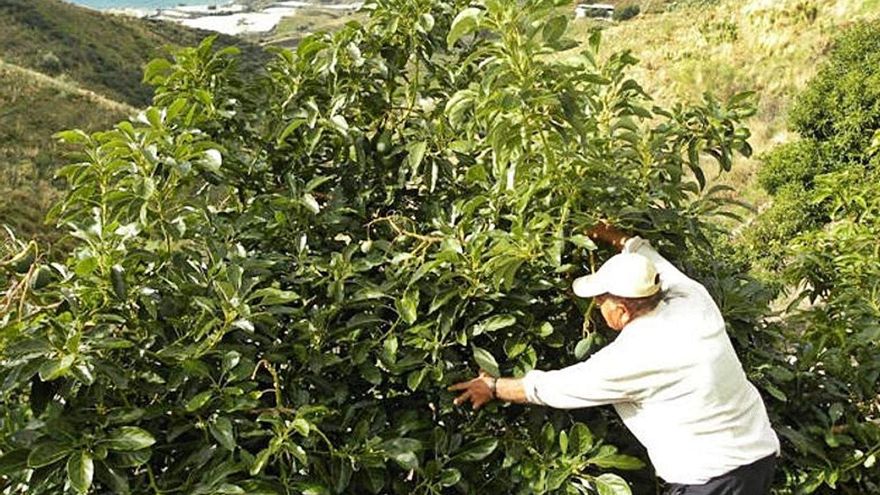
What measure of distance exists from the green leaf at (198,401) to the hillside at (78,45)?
34.1 metres

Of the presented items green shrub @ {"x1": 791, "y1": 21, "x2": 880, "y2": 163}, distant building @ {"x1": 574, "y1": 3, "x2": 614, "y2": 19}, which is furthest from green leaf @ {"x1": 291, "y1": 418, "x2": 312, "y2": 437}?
distant building @ {"x1": 574, "y1": 3, "x2": 614, "y2": 19}

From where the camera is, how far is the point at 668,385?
2018mm

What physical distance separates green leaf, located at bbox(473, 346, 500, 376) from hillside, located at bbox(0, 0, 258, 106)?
1335 inches

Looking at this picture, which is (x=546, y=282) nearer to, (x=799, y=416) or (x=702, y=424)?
(x=702, y=424)

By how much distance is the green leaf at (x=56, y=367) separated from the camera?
1471 millimetres

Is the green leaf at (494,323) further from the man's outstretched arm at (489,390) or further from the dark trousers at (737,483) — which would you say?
the dark trousers at (737,483)

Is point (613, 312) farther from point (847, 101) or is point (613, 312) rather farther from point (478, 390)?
point (847, 101)

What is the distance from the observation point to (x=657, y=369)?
1.99 m

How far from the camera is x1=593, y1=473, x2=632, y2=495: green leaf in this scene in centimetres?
190

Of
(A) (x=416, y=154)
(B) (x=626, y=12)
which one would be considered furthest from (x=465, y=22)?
(B) (x=626, y=12)

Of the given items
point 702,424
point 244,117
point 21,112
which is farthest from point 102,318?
point 21,112

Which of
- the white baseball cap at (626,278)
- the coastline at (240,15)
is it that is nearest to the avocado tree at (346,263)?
the white baseball cap at (626,278)

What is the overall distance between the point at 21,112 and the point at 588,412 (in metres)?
26.3

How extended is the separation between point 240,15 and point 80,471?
5339 inches
